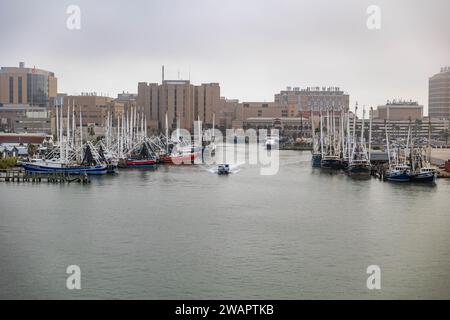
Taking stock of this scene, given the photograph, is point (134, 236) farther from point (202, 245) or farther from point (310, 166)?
point (310, 166)

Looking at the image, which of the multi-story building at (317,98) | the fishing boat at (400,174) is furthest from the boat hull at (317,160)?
the multi-story building at (317,98)

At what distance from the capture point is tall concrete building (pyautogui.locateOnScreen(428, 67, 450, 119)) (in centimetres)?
5934

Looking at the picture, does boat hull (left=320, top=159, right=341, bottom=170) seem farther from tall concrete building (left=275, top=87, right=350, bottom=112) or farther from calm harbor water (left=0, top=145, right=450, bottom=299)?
tall concrete building (left=275, top=87, right=350, bottom=112)

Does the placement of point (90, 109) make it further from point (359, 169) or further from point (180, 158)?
point (359, 169)

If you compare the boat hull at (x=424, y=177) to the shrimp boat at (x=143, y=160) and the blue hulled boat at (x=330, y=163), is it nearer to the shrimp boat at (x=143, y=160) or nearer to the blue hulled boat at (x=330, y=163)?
the blue hulled boat at (x=330, y=163)

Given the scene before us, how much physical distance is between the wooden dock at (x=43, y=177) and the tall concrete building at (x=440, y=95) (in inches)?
1749

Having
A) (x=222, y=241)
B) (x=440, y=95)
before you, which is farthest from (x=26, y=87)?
(x=222, y=241)

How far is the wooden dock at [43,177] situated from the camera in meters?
18.4

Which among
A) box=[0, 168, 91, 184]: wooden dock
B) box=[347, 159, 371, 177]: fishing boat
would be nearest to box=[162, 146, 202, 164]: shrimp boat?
box=[347, 159, 371, 177]: fishing boat

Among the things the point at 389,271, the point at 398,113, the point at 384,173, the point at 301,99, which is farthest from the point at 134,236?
the point at 301,99

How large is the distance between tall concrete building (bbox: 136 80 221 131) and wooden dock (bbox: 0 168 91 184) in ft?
112

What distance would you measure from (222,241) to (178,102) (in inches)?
1748

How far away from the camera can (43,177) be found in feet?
61.8
